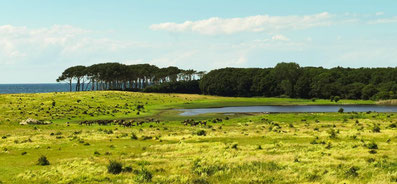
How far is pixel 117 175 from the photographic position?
2778cm

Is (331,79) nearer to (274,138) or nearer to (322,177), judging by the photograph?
(274,138)

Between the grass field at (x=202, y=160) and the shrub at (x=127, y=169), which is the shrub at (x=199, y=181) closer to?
the grass field at (x=202, y=160)

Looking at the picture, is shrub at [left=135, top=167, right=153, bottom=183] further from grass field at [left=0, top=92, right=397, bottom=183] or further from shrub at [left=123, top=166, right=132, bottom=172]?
shrub at [left=123, top=166, right=132, bottom=172]

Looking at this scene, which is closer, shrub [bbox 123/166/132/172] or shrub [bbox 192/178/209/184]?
shrub [bbox 192/178/209/184]

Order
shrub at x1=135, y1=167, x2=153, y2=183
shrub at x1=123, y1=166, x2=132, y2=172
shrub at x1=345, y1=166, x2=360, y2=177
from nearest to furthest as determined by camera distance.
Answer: shrub at x1=135, y1=167, x2=153, y2=183
shrub at x1=345, y1=166, x2=360, y2=177
shrub at x1=123, y1=166, x2=132, y2=172

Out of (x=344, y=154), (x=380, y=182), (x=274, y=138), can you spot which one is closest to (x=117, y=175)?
(x=380, y=182)

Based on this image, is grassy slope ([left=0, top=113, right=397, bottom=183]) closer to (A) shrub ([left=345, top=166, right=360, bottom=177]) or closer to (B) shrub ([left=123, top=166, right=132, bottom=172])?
(A) shrub ([left=345, top=166, right=360, bottom=177])

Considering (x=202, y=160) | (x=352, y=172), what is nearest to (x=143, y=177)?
(x=202, y=160)

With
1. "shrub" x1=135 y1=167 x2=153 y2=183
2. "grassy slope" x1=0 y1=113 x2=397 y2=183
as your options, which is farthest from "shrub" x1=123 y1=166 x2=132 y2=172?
"shrub" x1=135 y1=167 x2=153 y2=183

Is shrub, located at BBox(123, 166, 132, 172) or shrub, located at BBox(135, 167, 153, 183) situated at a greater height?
shrub, located at BBox(135, 167, 153, 183)

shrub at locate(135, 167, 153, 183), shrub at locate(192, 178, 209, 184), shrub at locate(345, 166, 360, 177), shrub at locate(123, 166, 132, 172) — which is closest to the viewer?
shrub at locate(192, 178, 209, 184)

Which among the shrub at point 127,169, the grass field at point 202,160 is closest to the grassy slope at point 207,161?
the grass field at point 202,160

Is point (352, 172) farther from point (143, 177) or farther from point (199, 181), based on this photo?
point (143, 177)

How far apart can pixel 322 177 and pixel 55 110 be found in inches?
3611
